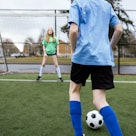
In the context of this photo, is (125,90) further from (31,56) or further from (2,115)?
(31,56)

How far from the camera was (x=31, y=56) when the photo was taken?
1492 cm

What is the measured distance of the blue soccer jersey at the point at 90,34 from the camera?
2811 millimetres

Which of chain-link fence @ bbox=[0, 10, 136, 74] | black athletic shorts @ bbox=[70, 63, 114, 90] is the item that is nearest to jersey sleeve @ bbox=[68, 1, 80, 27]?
black athletic shorts @ bbox=[70, 63, 114, 90]

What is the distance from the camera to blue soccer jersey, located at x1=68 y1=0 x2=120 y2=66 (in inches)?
111

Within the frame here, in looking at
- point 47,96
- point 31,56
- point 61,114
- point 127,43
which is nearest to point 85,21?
point 61,114

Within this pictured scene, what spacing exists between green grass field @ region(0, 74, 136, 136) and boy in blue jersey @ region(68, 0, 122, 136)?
32.1 inches

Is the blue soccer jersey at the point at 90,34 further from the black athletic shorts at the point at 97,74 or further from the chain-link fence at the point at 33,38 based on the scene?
the chain-link fence at the point at 33,38

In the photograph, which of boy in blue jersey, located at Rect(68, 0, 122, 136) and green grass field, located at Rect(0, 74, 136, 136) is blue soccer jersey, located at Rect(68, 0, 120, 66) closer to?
boy in blue jersey, located at Rect(68, 0, 122, 136)

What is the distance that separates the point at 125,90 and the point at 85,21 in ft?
13.9

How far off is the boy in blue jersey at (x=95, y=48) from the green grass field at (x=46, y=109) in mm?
816

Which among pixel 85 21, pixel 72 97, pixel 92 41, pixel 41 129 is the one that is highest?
pixel 85 21

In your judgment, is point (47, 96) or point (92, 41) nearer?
point (92, 41)

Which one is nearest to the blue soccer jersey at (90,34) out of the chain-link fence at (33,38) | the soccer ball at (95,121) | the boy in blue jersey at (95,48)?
the boy in blue jersey at (95,48)

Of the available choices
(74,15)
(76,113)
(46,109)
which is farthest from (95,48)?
(46,109)
